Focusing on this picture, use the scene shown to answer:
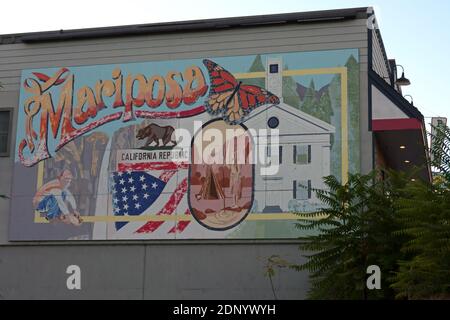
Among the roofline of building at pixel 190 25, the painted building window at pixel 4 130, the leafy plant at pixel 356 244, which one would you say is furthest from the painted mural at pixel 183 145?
the leafy plant at pixel 356 244

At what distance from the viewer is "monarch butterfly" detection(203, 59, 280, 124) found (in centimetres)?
2670

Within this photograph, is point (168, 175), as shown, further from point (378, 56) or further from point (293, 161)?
point (378, 56)

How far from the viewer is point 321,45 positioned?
1046 inches

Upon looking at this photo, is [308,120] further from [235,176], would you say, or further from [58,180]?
[58,180]

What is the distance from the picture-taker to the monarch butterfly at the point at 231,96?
26.7 metres

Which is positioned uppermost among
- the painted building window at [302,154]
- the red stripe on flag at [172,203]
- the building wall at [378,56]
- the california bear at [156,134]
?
the building wall at [378,56]

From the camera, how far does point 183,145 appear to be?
27.1m

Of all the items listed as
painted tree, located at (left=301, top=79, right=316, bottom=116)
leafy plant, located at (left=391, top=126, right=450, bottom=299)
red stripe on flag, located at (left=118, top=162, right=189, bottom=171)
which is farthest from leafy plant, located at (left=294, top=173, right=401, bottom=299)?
red stripe on flag, located at (left=118, top=162, right=189, bottom=171)

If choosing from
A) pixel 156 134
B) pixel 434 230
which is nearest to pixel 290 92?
pixel 156 134


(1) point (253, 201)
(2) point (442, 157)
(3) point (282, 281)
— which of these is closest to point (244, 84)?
(1) point (253, 201)

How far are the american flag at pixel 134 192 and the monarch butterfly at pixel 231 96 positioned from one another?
3.21 meters

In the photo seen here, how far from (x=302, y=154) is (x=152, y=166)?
525 cm

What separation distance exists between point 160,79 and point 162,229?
5388mm

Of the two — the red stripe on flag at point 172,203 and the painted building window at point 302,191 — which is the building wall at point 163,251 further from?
the painted building window at point 302,191
